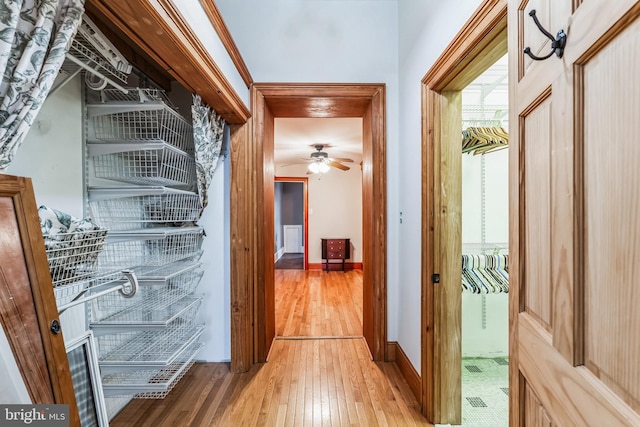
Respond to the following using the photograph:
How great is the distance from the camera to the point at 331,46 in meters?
2.27

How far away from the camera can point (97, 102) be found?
1532mm

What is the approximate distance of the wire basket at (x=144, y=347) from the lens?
4.78 ft

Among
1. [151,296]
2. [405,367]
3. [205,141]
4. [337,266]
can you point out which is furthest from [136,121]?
[337,266]

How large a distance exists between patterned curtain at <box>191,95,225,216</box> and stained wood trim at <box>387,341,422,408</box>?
71.2 inches

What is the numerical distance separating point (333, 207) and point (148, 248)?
454 cm

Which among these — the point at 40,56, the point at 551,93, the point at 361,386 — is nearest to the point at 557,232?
the point at 551,93

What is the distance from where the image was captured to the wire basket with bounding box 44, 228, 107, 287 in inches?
37.3

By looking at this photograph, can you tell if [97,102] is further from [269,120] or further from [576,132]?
[576,132]

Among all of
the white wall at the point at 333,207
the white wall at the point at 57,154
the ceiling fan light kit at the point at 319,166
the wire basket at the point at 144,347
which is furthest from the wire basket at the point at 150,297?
the white wall at the point at 333,207

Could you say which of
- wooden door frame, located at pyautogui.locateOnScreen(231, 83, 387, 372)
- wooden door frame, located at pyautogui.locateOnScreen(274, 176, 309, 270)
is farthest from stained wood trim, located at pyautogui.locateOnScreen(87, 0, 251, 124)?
wooden door frame, located at pyautogui.locateOnScreen(274, 176, 309, 270)

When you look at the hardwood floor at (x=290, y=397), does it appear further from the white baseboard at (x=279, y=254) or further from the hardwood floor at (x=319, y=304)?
the white baseboard at (x=279, y=254)

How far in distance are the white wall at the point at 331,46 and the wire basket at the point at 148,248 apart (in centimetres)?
137

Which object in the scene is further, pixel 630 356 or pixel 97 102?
pixel 97 102

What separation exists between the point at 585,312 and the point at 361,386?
1.70m
